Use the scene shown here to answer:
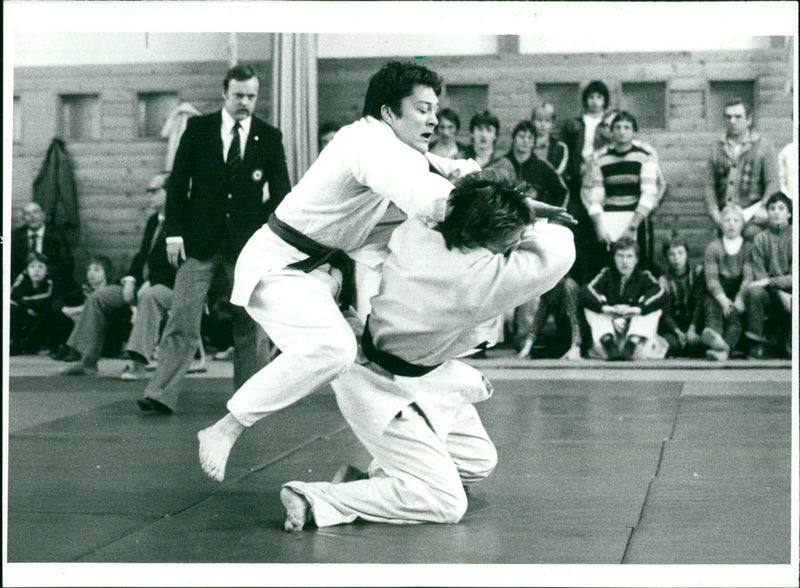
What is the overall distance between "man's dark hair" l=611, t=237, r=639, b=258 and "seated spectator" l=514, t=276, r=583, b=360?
0.39 metres

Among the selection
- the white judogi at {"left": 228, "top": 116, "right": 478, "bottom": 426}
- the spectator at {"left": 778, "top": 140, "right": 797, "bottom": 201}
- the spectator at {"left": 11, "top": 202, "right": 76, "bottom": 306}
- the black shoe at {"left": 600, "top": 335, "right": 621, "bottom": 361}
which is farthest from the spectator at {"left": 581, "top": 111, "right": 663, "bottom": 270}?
the white judogi at {"left": 228, "top": 116, "right": 478, "bottom": 426}

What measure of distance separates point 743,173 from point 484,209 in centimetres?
607

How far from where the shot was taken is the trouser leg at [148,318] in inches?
294

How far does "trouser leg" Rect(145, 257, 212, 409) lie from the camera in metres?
6.21

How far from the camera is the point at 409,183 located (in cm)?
357

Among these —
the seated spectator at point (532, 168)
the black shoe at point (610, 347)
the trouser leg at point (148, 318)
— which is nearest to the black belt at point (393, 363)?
the trouser leg at point (148, 318)

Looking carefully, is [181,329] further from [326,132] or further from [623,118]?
[623,118]

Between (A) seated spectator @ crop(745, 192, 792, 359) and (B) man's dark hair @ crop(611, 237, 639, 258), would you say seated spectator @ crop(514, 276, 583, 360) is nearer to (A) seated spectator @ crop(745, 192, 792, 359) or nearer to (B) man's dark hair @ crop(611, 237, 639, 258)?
(B) man's dark hair @ crop(611, 237, 639, 258)

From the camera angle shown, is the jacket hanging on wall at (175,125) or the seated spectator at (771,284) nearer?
the seated spectator at (771,284)

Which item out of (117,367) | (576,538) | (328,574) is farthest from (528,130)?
(328,574)

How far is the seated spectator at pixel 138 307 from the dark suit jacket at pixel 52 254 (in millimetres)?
743

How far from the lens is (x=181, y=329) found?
6.25m

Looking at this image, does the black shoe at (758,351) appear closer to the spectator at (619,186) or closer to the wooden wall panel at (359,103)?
the spectator at (619,186)

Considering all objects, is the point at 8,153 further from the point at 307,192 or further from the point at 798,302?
the point at 798,302
